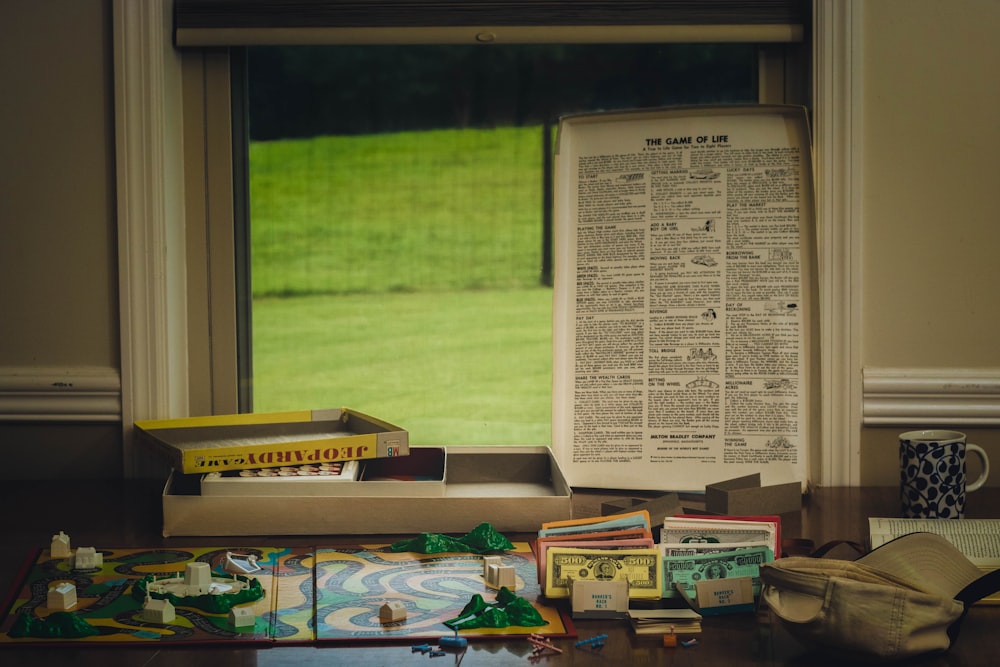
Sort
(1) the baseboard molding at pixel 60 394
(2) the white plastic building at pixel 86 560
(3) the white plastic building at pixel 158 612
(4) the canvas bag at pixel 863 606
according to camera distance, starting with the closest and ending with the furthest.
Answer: (4) the canvas bag at pixel 863 606, (3) the white plastic building at pixel 158 612, (2) the white plastic building at pixel 86 560, (1) the baseboard molding at pixel 60 394

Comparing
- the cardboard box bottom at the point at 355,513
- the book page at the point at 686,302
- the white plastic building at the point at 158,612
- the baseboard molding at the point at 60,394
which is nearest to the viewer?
the white plastic building at the point at 158,612

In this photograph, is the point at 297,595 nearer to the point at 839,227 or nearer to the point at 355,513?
the point at 355,513

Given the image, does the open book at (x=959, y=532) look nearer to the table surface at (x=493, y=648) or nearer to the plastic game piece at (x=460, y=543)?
the table surface at (x=493, y=648)

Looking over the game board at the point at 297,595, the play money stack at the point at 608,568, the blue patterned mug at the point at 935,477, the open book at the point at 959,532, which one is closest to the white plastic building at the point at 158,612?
the game board at the point at 297,595

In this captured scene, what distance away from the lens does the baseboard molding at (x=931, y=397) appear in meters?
1.70

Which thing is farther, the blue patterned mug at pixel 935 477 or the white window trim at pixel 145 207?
the white window trim at pixel 145 207

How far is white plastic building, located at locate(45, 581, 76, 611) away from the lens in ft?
3.53

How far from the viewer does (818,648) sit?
1.00 m

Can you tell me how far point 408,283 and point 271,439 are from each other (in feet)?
1.30

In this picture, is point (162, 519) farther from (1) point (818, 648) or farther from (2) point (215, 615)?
(1) point (818, 648)

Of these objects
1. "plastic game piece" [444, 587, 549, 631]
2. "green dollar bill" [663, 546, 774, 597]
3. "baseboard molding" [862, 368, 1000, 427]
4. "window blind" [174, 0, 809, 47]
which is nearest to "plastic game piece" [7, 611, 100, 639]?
"plastic game piece" [444, 587, 549, 631]

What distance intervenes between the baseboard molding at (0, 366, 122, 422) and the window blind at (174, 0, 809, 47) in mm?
605

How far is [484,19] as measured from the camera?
1724mm

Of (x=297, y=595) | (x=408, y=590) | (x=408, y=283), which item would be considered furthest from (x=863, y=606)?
(x=408, y=283)
